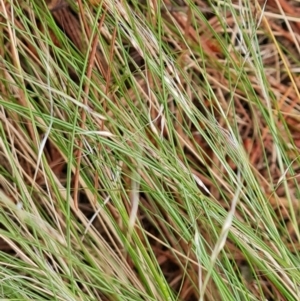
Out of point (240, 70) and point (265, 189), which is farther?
point (265, 189)

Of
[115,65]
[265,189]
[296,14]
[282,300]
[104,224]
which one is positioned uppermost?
[115,65]

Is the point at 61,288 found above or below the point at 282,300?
above

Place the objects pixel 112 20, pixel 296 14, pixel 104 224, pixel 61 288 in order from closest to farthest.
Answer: pixel 61 288 < pixel 112 20 < pixel 104 224 < pixel 296 14

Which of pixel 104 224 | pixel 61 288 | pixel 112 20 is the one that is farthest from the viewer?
pixel 104 224

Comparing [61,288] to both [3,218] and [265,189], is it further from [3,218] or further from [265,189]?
[265,189]

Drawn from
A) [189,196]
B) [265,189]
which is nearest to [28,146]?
[189,196]

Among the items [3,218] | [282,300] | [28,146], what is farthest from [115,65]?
[282,300]

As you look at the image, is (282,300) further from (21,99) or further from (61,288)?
(21,99)
